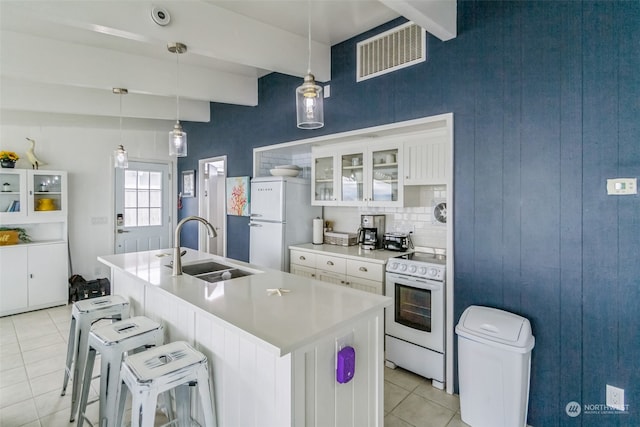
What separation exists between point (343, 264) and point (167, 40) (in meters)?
2.41

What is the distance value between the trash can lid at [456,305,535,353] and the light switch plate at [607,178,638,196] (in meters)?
0.91

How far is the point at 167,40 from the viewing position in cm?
253

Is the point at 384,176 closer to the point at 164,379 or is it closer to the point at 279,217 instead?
the point at 279,217

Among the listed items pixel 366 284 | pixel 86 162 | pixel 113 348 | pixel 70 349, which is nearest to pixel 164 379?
pixel 113 348

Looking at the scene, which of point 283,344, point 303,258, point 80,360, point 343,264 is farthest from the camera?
point 303,258

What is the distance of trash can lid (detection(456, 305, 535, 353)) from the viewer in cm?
203

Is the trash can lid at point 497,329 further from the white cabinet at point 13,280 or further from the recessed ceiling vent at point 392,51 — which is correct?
the white cabinet at point 13,280

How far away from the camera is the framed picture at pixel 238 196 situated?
15.1 feet

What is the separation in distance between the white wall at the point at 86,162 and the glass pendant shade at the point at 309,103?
14.5 ft

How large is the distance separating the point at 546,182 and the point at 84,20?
3.22 metres

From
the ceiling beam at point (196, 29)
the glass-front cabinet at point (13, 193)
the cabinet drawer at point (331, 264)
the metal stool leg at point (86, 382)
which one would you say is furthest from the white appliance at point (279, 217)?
the glass-front cabinet at point (13, 193)

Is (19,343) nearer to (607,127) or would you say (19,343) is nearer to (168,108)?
(168,108)

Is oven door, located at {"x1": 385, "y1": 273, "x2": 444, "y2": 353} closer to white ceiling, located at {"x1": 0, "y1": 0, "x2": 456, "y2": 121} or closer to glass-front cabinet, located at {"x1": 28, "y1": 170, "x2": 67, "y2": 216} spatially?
white ceiling, located at {"x1": 0, "y1": 0, "x2": 456, "y2": 121}

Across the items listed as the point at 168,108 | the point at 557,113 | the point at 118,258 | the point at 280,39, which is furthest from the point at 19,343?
the point at 557,113
